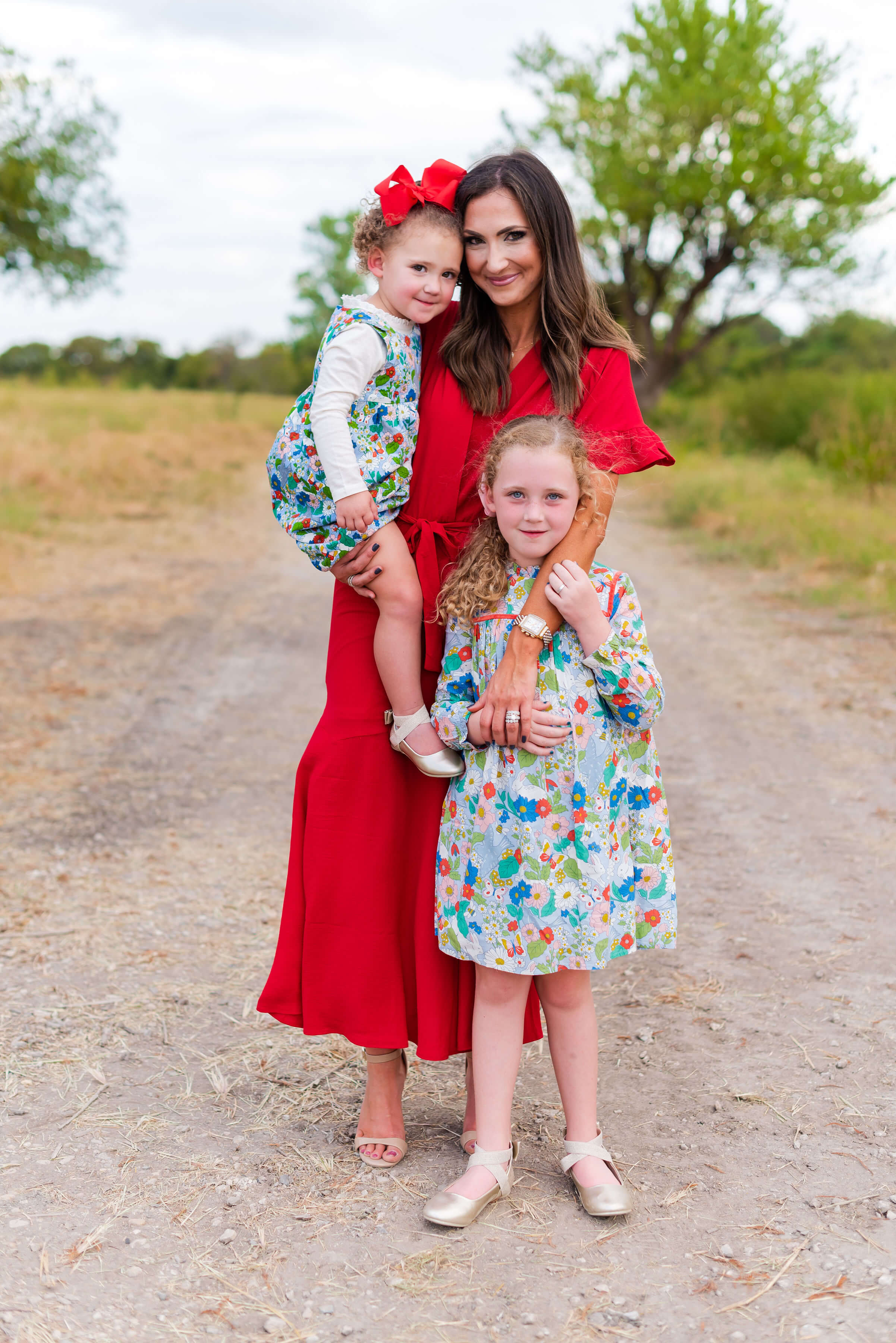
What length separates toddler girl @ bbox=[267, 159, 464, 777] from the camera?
87.2 inches

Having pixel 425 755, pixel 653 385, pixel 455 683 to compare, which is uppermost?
pixel 653 385

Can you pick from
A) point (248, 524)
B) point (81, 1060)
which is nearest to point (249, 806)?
point (81, 1060)

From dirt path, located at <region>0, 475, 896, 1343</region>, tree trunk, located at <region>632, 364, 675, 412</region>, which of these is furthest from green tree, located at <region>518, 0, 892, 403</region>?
dirt path, located at <region>0, 475, 896, 1343</region>

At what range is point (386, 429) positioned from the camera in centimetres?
227

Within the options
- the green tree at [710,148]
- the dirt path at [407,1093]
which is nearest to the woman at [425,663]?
the dirt path at [407,1093]

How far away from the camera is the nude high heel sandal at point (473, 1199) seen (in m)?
2.15

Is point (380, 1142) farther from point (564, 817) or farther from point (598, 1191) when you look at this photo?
point (564, 817)

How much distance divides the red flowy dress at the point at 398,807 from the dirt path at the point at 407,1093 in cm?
34

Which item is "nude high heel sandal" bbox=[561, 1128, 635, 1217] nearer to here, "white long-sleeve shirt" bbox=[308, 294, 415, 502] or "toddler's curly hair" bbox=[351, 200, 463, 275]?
"white long-sleeve shirt" bbox=[308, 294, 415, 502]

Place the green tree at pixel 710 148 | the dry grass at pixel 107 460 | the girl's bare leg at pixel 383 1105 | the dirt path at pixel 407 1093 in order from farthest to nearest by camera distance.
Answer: the green tree at pixel 710 148, the dry grass at pixel 107 460, the girl's bare leg at pixel 383 1105, the dirt path at pixel 407 1093

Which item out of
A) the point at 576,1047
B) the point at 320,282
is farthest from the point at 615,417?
the point at 320,282

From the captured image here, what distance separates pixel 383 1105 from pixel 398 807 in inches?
25.2

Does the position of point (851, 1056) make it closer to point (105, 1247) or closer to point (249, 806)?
point (105, 1247)

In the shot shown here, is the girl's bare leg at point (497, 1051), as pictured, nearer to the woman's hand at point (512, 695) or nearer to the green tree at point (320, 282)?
A: the woman's hand at point (512, 695)
